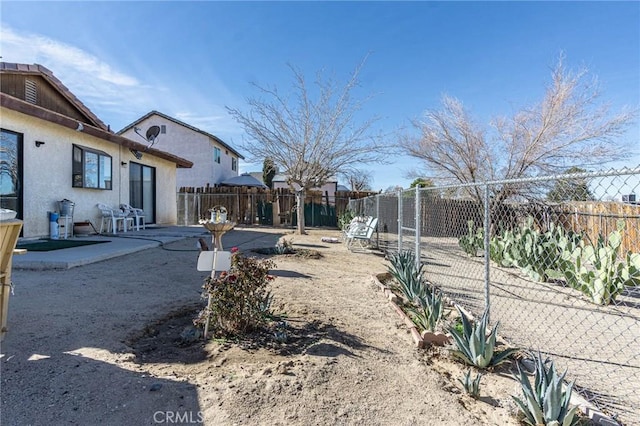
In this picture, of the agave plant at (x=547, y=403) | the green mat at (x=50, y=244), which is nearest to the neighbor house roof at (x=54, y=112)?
the green mat at (x=50, y=244)

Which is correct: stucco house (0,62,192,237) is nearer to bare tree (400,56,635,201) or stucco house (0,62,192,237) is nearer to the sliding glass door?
the sliding glass door

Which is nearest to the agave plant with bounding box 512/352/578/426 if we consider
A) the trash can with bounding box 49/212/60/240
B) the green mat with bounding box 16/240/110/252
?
the green mat with bounding box 16/240/110/252

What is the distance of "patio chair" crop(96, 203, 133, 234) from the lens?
10.7 metres

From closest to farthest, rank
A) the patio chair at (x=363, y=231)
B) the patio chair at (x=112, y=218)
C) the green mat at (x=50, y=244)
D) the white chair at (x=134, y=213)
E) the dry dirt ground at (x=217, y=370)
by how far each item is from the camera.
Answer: the dry dirt ground at (x=217, y=370)
the green mat at (x=50, y=244)
the patio chair at (x=363, y=231)
the patio chair at (x=112, y=218)
the white chair at (x=134, y=213)

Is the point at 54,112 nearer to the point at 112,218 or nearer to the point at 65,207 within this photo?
the point at 65,207

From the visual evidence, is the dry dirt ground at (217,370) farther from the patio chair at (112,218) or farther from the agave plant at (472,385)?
the patio chair at (112,218)

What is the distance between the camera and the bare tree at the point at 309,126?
14.3 metres

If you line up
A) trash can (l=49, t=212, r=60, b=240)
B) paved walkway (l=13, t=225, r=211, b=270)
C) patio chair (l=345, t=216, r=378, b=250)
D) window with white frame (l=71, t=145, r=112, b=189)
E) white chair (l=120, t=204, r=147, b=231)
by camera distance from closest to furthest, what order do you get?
paved walkway (l=13, t=225, r=211, b=270) → trash can (l=49, t=212, r=60, b=240) → patio chair (l=345, t=216, r=378, b=250) → window with white frame (l=71, t=145, r=112, b=189) → white chair (l=120, t=204, r=147, b=231)

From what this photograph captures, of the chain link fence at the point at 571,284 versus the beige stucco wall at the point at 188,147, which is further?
the beige stucco wall at the point at 188,147

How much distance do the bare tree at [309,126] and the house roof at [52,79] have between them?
15.7 ft

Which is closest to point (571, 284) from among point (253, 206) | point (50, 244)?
point (50, 244)

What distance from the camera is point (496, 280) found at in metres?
6.63

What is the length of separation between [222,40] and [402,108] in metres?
7.59

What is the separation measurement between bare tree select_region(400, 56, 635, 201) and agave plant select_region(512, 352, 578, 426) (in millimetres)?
8805
